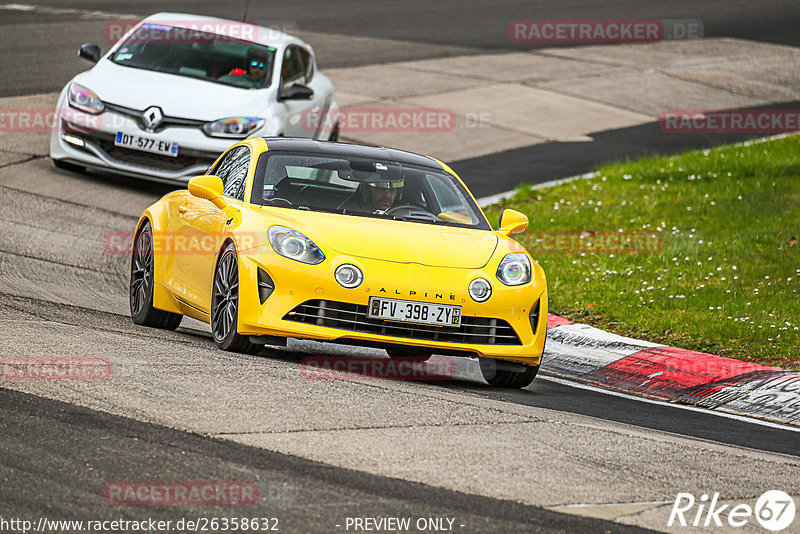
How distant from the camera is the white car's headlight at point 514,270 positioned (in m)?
8.30

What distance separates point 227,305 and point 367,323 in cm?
91

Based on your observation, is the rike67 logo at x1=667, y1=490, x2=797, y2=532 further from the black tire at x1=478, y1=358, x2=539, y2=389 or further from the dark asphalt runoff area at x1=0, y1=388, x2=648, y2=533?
the black tire at x1=478, y1=358, x2=539, y2=389

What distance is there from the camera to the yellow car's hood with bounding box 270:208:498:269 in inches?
319

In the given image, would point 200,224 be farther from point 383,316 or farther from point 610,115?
point 610,115

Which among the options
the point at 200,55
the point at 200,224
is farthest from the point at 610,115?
the point at 200,224

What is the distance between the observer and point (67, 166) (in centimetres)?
1515

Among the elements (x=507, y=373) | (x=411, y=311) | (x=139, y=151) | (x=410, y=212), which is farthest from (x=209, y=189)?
(x=139, y=151)
